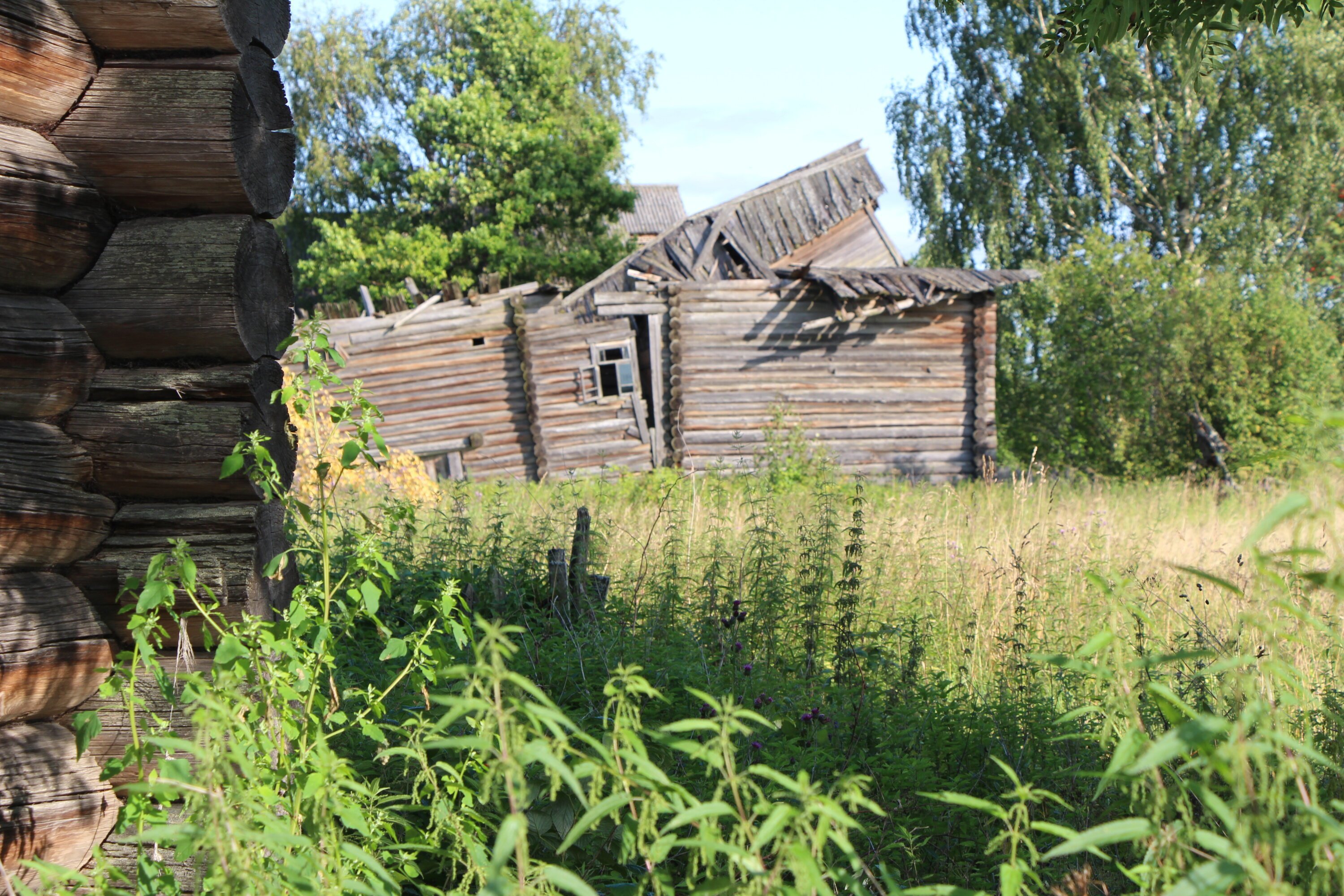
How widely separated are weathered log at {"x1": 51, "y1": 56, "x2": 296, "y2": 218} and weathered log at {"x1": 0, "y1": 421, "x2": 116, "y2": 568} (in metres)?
0.74

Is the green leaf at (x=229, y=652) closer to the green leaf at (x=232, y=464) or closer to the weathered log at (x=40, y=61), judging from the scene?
the green leaf at (x=232, y=464)

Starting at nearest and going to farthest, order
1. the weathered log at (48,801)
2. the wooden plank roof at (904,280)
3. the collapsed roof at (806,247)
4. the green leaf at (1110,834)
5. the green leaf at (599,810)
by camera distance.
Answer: the green leaf at (1110,834)
the green leaf at (599,810)
the weathered log at (48,801)
the wooden plank roof at (904,280)
the collapsed roof at (806,247)

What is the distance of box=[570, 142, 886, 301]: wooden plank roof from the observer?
14953mm

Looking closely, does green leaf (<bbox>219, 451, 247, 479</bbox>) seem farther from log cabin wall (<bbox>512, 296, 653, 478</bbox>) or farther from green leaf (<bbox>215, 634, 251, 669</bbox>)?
log cabin wall (<bbox>512, 296, 653, 478</bbox>)

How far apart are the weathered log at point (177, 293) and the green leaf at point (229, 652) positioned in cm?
92

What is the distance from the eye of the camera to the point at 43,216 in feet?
8.21

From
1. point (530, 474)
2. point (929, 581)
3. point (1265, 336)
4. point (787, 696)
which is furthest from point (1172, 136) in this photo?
point (787, 696)

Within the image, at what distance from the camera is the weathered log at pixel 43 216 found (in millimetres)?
2441

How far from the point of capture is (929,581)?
5.26 meters

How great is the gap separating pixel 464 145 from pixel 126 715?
22340 millimetres

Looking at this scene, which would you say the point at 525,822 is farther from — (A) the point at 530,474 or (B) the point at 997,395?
(B) the point at 997,395

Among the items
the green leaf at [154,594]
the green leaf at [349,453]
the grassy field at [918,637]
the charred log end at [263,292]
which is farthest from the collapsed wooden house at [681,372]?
the green leaf at [154,594]

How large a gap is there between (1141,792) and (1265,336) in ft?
41.3

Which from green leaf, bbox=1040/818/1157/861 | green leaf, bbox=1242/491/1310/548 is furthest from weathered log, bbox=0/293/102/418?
green leaf, bbox=1242/491/1310/548
